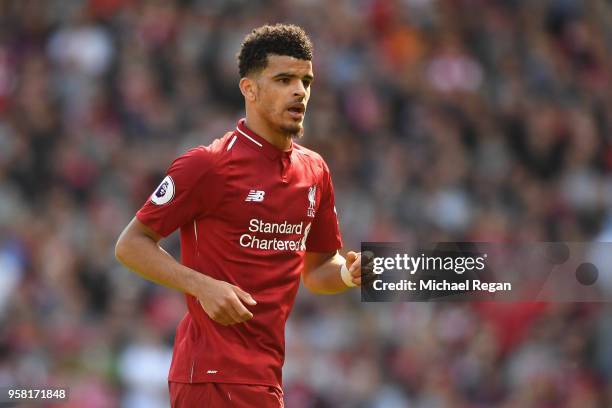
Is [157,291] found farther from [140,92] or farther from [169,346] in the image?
[140,92]

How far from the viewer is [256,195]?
17.1ft

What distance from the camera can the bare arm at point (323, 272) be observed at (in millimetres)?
5723

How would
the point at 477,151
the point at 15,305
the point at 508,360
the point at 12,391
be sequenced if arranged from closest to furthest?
the point at 12,391 < the point at 508,360 < the point at 15,305 < the point at 477,151

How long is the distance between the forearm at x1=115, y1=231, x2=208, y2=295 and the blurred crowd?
484cm

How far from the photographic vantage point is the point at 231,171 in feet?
17.0

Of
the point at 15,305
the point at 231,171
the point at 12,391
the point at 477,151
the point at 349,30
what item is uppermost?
the point at 349,30

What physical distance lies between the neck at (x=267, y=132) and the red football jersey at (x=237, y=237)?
0.03m

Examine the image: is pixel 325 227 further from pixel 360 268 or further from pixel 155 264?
pixel 155 264

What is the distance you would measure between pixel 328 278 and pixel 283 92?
97 cm

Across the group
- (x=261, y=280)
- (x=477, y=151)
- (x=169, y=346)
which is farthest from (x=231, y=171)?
(x=477, y=151)

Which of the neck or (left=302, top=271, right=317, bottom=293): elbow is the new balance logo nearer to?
the neck

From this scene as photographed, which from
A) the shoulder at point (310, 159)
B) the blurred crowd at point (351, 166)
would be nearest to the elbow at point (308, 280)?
the shoulder at point (310, 159)

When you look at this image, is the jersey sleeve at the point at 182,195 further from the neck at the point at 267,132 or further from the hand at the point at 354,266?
the hand at the point at 354,266

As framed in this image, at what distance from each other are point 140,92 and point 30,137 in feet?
4.12
